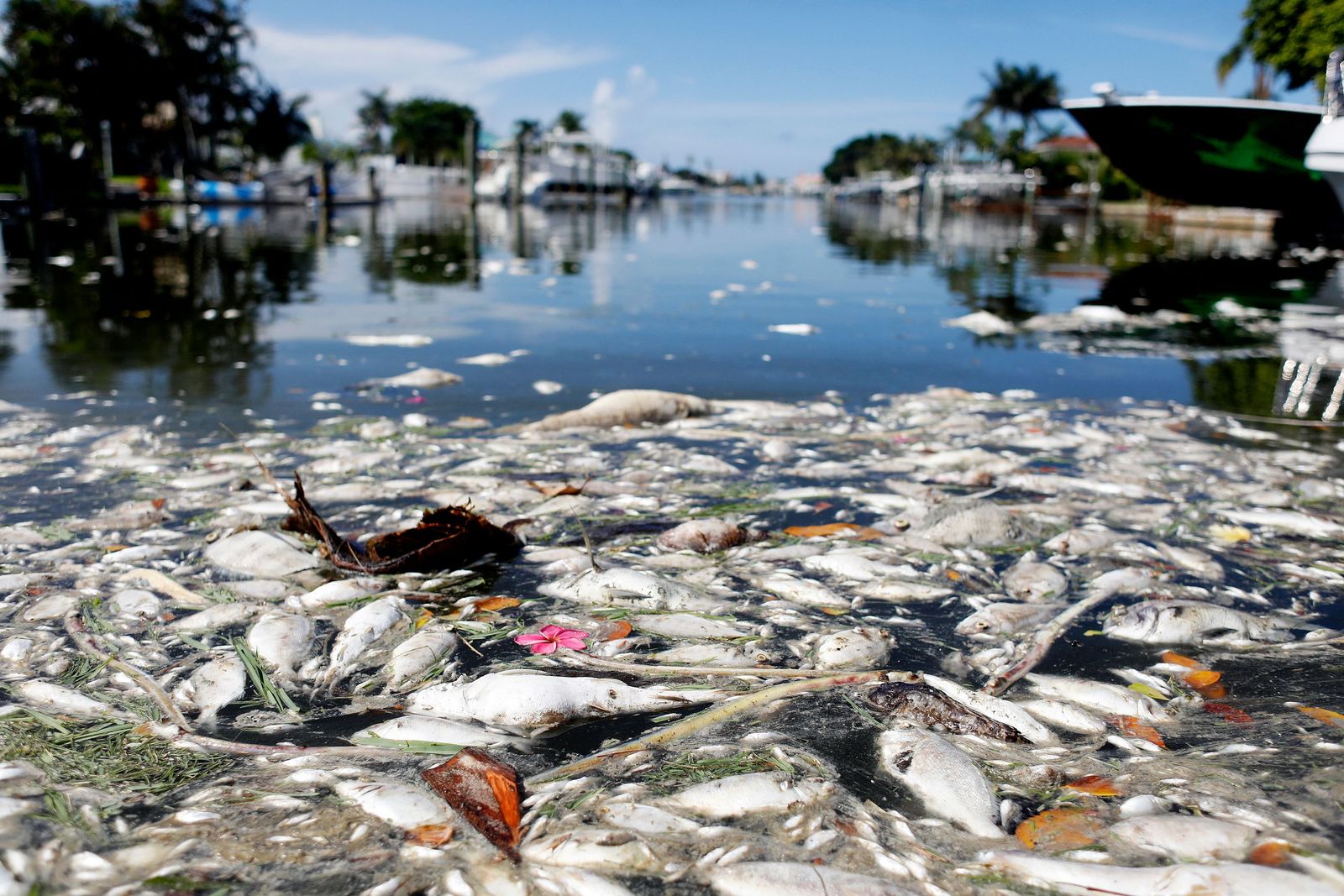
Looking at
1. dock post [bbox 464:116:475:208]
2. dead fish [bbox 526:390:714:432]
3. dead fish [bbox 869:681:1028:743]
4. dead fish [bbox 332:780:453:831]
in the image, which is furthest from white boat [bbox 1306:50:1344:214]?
dock post [bbox 464:116:475:208]

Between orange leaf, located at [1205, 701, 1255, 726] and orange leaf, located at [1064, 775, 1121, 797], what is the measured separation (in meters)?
0.40

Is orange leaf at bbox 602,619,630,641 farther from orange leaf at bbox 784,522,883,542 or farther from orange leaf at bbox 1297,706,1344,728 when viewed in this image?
orange leaf at bbox 1297,706,1344,728

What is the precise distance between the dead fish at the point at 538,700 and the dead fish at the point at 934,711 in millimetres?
316

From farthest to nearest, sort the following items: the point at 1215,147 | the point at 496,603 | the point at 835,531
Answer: the point at 1215,147, the point at 835,531, the point at 496,603

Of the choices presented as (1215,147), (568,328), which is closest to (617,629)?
(568,328)

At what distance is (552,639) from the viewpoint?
6.84 feet

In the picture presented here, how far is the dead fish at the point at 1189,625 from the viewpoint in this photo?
2.14 meters

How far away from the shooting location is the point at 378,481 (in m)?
3.24

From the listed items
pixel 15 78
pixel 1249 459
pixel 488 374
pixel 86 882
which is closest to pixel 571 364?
pixel 488 374

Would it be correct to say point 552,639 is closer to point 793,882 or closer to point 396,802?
point 396,802

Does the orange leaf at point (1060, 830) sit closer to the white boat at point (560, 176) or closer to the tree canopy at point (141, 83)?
the tree canopy at point (141, 83)

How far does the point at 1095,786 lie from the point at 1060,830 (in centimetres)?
17

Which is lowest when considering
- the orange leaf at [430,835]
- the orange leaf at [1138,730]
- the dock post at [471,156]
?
the orange leaf at [1138,730]

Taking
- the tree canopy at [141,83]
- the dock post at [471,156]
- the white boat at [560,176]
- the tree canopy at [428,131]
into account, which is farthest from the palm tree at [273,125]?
the tree canopy at [428,131]
